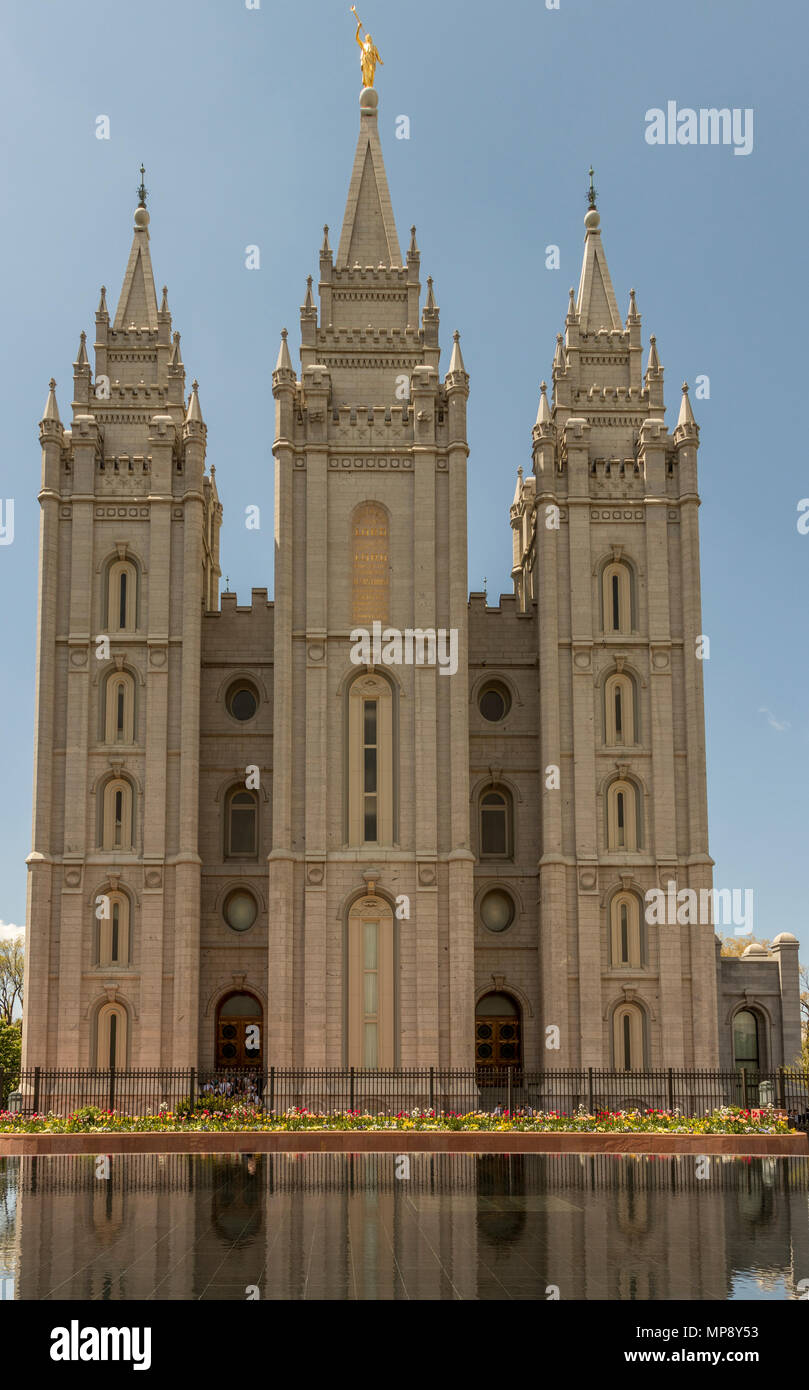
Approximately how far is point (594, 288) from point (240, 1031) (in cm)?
2695

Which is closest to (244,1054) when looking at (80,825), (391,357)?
(80,825)

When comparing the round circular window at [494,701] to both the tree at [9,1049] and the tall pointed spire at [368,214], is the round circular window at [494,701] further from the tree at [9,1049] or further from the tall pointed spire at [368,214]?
the tree at [9,1049]

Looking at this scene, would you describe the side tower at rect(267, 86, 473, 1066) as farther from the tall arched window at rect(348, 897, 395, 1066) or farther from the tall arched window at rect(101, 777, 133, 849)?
the tall arched window at rect(101, 777, 133, 849)

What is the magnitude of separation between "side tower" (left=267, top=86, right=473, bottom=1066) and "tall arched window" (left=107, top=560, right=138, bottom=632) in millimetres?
4567

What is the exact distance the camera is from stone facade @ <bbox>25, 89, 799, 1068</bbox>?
4209 centimetres

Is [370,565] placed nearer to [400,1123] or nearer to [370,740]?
[370,740]

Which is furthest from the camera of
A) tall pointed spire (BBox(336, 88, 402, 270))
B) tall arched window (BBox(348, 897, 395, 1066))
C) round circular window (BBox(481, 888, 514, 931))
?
tall pointed spire (BBox(336, 88, 402, 270))

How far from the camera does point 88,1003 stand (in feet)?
138

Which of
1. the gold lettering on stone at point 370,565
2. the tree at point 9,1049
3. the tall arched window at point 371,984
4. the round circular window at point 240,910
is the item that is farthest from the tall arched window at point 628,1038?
the tree at point 9,1049

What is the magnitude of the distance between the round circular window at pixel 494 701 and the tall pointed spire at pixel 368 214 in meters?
14.1

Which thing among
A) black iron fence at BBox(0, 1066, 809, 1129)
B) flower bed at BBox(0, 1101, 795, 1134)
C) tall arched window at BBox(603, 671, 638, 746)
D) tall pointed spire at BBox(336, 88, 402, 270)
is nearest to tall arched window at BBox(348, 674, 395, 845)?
tall arched window at BBox(603, 671, 638, 746)

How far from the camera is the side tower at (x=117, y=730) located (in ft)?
137

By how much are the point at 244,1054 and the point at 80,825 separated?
8.41 meters
